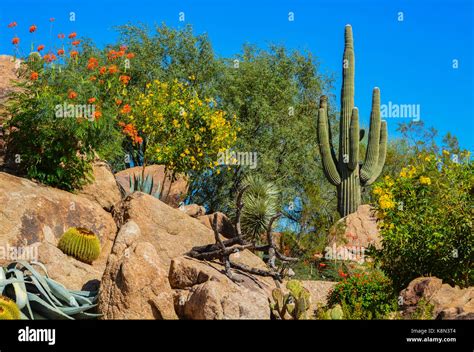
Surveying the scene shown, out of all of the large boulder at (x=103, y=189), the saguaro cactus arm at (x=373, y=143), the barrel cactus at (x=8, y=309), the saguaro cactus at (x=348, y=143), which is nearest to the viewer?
the barrel cactus at (x=8, y=309)

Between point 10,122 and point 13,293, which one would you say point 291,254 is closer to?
point 10,122

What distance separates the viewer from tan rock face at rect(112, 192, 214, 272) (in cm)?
1095

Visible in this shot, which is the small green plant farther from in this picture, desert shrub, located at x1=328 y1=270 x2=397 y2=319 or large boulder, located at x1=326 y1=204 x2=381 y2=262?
large boulder, located at x1=326 y1=204 x2=381 y2=262

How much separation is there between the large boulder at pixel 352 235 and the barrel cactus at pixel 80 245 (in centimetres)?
670

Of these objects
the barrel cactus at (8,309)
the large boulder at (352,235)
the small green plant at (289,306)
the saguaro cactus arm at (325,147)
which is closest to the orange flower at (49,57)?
the barrel cactus at (8,309)

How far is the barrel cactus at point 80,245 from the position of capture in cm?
1112

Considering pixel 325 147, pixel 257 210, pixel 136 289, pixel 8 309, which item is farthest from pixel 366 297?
pixel 325 147

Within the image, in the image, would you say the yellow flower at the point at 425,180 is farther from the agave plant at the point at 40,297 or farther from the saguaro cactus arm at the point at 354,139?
the saguaro cactus arm at the point at 354,139

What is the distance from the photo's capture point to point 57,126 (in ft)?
42.2

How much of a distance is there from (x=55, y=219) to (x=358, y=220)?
9.32 meters

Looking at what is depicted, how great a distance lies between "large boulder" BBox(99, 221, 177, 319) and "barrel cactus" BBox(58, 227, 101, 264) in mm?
2954
